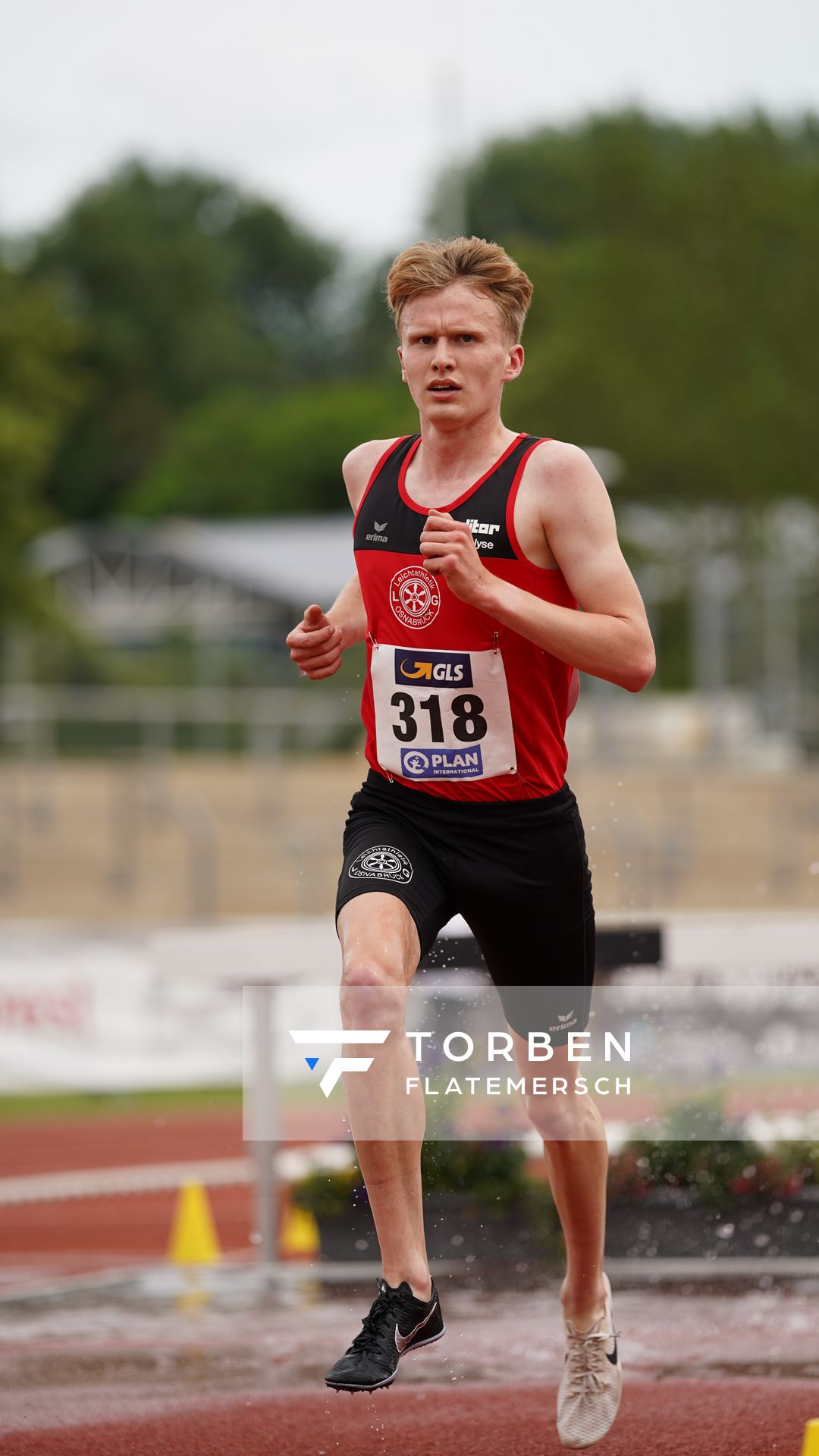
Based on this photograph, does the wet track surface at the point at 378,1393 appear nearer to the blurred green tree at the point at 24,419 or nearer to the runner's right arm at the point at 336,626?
the runner's right arm at the point at 336,626

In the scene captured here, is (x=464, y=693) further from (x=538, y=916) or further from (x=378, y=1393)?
(x=378, y=1393)

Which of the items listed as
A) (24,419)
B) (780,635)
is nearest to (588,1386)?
(24,419)

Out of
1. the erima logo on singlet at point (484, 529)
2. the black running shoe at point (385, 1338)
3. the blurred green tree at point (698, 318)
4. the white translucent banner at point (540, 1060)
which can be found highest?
the blurred green tree at point (698, 318)

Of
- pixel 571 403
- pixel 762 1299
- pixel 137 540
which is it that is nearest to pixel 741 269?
pixel 571 403

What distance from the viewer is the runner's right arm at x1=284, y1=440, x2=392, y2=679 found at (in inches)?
167

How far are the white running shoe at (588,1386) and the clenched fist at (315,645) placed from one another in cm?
159

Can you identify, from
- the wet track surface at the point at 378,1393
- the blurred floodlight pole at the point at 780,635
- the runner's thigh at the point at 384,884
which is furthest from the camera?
the blurred floodlight pole at the point at 780,635

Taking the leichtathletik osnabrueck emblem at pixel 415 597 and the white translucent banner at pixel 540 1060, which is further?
the leichtathletik osnabrueck emblem at pixel 415 597

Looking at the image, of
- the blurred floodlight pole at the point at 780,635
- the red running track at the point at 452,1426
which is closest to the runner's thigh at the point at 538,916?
the red running track at the point at 452,1426

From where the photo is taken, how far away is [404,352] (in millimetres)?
4066

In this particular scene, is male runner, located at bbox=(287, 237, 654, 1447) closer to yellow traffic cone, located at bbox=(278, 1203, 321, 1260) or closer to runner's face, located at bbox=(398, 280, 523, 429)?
runner's face, located at bbox=(398, 280, 523, 429)

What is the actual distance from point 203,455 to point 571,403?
32.3 m

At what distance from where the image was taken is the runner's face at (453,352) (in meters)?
3.99

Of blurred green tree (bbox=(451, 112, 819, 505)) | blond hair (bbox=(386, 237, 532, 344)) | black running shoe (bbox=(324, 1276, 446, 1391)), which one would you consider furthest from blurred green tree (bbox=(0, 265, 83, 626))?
black running shoe (bbox=(324, 1276, 446, 1391))
